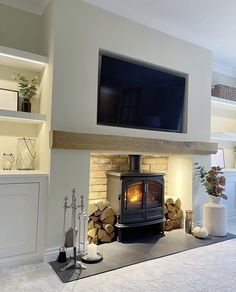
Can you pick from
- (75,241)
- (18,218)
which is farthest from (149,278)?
(18,218)

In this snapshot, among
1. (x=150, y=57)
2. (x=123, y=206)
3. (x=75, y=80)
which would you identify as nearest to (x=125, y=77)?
(x=150, y=57)

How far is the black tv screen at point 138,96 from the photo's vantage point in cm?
286

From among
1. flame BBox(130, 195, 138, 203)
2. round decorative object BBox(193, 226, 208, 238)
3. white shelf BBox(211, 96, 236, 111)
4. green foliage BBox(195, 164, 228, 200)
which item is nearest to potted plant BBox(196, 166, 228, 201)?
green foliage BBox(195, 164, 228, 200)

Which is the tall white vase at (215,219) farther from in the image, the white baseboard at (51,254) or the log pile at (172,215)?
the white baseboard at (51,254)

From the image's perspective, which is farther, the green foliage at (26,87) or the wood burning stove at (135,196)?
the wood burning stove at (135,196)

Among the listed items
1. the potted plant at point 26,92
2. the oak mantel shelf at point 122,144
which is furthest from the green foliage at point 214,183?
the potted plant at point 26,92

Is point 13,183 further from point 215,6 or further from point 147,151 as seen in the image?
point 215,6

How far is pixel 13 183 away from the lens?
232 cm

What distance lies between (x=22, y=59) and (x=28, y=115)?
57 centimetres

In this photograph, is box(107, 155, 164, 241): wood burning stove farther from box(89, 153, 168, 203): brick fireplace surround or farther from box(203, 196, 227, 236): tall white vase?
box(203, 196, 227, 236): tall white vase

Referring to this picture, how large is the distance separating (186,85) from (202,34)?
689mm

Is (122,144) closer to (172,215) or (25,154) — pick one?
(25,154)

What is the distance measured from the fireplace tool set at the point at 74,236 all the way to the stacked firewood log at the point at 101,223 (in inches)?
13.0

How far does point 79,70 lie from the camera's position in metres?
2.64
